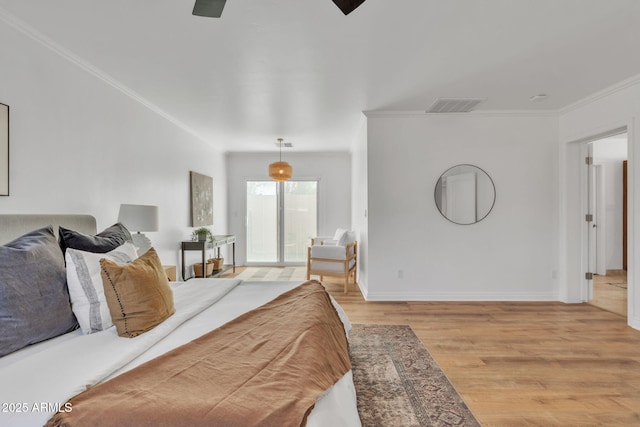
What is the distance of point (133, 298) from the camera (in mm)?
1593

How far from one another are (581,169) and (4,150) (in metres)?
5.87

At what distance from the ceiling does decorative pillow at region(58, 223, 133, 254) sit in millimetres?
1457

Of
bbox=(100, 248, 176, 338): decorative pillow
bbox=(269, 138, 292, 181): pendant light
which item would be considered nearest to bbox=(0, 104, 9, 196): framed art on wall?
bbox=(100, 248, 176, 338): decorative pillow

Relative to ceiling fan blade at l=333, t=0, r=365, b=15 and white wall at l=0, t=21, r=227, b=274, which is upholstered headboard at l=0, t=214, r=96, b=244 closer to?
white wall at l=0, t=21, r=227, b=274

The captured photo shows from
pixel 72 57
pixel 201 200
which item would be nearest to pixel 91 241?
pixel 72 57

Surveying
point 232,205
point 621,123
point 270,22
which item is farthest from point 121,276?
point 232,205

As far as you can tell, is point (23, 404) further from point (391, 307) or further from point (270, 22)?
point (391, 307)

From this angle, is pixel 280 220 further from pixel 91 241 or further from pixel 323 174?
pixel 91 241

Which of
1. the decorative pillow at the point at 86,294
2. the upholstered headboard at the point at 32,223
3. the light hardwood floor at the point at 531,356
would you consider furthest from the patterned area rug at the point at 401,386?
the upholstered headboard at the point at 32,223

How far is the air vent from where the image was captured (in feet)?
12.5

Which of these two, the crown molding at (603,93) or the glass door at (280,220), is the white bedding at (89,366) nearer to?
the crown molding at (603,93)

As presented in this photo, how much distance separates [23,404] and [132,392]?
0.98 ft

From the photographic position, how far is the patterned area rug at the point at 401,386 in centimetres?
183

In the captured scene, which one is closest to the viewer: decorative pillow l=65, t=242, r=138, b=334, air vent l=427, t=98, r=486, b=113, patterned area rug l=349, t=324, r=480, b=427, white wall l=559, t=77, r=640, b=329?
decorative pillow l=65, t=242, r=138, b=334
